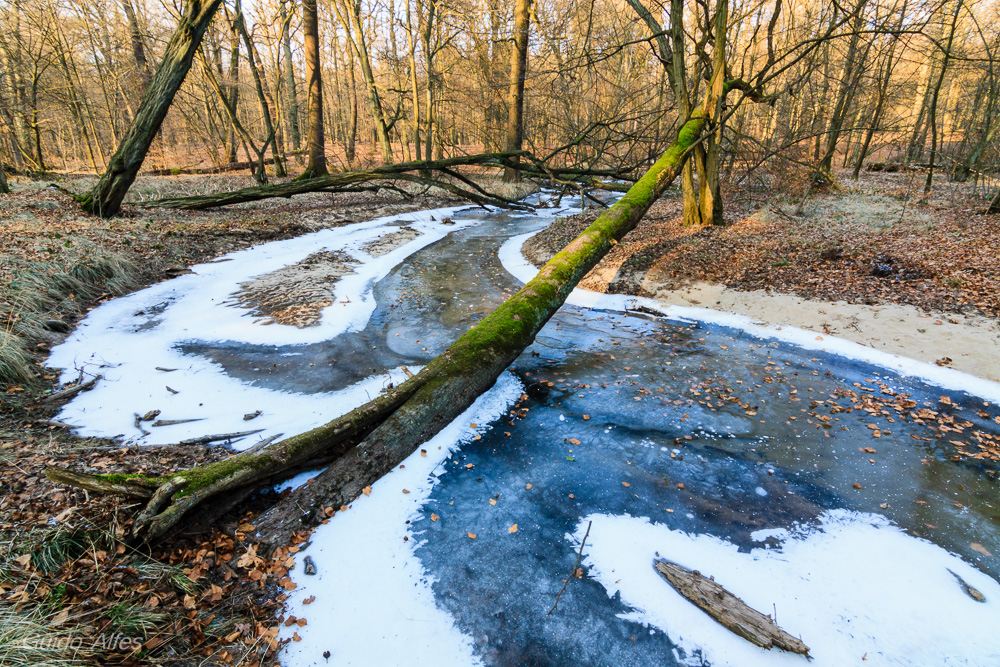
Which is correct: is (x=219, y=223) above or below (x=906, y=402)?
above

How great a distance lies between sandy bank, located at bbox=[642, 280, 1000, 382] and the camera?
561 centimetres

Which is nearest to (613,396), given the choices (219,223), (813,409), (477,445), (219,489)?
(477,445)

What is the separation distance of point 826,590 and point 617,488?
4.92 feet

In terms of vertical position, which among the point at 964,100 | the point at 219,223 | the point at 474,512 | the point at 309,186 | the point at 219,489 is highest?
the point at 964,100

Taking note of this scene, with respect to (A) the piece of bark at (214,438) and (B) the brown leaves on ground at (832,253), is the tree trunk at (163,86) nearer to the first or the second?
(B) the brown leaves on ground at (832,253)

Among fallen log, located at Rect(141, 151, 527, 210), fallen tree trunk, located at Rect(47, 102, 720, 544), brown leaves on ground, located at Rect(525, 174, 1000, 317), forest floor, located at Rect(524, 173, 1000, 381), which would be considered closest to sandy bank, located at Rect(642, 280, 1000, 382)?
forest floor, located at Rect(524, 173, 1000, 381)

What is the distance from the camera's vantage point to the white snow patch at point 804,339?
5246 millimetres

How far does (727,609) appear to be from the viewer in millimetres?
2703

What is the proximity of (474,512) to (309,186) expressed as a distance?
1209cm

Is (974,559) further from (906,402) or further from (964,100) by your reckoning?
(964,100)

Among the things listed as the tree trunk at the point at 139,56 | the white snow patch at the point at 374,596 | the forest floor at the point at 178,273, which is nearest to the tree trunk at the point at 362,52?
the forest floor at the point at 178,273

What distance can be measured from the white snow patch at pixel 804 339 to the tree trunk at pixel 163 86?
8.37 m

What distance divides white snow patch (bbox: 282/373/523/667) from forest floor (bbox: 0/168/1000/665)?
0.21m

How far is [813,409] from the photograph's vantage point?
16.1 ft
